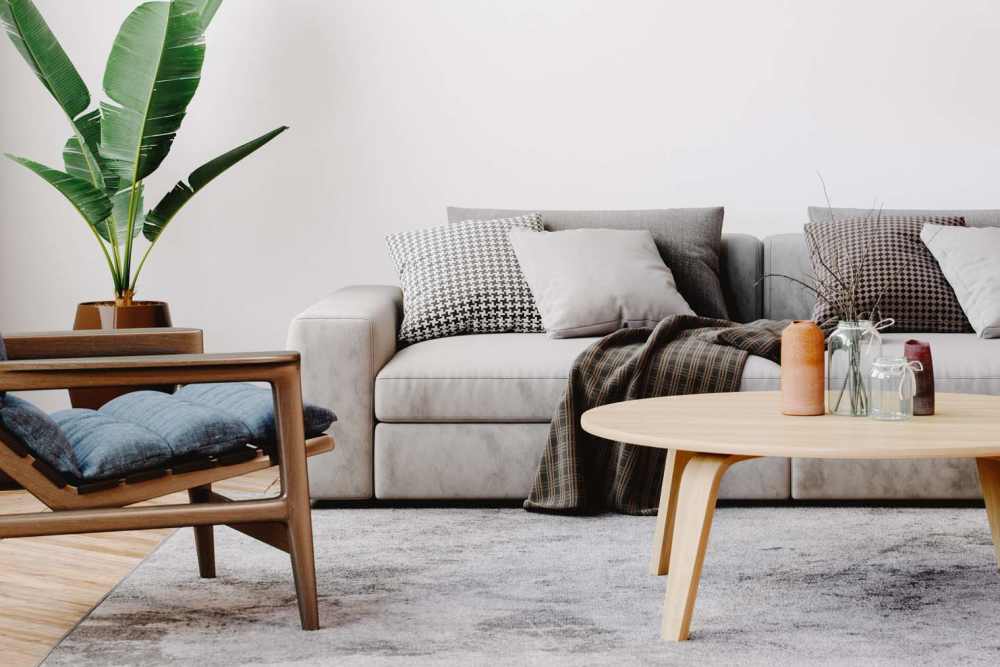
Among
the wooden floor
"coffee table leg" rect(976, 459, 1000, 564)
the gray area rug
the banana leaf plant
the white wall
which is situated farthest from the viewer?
the white wall

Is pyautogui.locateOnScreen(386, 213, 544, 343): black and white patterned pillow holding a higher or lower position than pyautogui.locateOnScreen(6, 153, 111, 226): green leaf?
lower

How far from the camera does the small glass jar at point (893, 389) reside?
2156 millimetres

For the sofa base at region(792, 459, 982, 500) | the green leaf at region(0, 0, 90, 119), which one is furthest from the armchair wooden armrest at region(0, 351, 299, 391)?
the green leaf at region(0, 0, 90, 119)

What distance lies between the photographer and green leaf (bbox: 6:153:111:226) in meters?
3.45

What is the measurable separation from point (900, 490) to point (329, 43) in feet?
8.14

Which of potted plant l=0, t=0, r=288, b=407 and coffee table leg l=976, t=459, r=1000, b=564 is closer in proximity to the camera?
coffee table leg l=976, t=459, r=1000, b=564

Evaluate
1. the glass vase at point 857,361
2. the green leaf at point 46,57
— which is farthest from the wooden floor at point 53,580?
the glass vase at point 857,361

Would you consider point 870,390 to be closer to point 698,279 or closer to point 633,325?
point 633,325

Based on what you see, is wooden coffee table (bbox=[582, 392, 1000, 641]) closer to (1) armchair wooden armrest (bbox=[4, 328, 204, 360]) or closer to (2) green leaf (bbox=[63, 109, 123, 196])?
(1) armchair wooden armrest (bbox=[4, 328, 204, 360])

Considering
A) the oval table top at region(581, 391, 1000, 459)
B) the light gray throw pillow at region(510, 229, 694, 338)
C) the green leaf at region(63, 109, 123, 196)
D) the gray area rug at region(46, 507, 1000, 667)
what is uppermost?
the green leaf at region(63, 109, 123, 196)

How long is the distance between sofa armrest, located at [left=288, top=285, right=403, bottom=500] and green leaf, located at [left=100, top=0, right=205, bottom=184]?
956 millimetres

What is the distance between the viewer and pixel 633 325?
3289 millimetres

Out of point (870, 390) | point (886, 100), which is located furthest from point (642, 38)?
point (870, 390)

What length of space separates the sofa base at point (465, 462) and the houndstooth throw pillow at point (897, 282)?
725 mm
